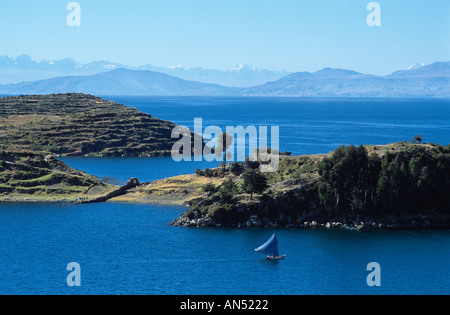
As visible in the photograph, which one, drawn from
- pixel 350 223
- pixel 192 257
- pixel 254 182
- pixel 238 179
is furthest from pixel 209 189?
pixel 192 257

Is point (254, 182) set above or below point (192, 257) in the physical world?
above

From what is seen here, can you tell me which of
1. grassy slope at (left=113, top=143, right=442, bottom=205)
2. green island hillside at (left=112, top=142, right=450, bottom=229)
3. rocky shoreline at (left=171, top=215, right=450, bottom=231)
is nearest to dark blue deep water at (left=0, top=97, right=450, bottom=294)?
rocky shoreline at (left=171, top=215, right=450, bottom=231)

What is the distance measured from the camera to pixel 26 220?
9844 centimetres

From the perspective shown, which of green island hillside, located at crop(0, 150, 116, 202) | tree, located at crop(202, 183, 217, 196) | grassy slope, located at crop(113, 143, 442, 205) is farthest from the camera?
green island hillside, located at crop(0, 150, 116, 202)

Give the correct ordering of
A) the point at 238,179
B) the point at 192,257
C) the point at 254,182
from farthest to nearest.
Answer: the point at 238,179
the point at 254,182
the point at 192,257

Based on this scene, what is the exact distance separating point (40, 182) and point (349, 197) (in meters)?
53.3

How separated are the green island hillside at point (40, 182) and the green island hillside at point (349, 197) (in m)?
28.5

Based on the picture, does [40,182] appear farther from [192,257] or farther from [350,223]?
[350,223]

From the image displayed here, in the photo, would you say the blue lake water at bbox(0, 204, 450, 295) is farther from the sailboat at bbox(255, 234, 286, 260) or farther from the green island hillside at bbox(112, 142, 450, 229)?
the green island hillside at bbox(112, 142, 450, 229)

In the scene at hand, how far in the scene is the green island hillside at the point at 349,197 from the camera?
92562mm

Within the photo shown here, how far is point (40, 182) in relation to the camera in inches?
4732

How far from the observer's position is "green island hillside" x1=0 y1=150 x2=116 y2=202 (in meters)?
116

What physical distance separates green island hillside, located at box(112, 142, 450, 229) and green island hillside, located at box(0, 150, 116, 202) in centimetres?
2847
